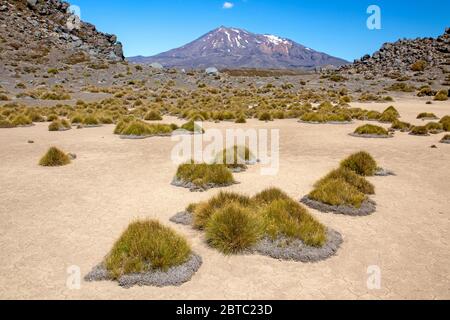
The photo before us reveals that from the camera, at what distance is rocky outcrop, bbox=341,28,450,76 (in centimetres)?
6412

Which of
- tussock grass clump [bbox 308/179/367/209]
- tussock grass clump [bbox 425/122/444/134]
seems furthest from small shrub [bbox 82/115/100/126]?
tussock grass clump [bbox 425/122/444/134]

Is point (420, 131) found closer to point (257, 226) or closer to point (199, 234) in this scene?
point (257, 226)

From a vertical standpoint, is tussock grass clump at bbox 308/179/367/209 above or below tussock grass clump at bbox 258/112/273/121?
below

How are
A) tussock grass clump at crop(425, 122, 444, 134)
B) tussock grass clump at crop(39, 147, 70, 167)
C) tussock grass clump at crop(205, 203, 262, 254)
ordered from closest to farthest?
tussock grass clump at crop(205, 203, 262, 254) → tussock grass clump at crop(39, 147, 70, 167) → tussock grass clump at crop(425, 122, 444, 134)

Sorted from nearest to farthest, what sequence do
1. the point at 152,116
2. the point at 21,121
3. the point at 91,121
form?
the point at 21,121, the point at 91,121, the point at 152,116

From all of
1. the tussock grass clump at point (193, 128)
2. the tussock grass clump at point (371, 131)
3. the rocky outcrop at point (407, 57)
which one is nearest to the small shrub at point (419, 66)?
the rocky outcrop at point (407, 57)

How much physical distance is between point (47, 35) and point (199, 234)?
7184 centimetres

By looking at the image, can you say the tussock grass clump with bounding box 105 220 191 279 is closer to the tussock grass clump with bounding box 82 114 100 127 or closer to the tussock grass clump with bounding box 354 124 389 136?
the tussock grass clump with bounding box 354 124 389 136

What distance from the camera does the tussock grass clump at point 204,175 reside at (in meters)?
11.1

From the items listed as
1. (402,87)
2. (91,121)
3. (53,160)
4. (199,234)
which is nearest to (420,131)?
(199,234)

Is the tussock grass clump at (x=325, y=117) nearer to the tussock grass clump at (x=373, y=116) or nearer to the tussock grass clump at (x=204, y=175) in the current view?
the tussock grass clump at (x=373, y=116)

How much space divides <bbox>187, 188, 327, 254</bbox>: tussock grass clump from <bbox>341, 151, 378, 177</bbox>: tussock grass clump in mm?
5107

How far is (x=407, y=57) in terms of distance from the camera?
2766 inches

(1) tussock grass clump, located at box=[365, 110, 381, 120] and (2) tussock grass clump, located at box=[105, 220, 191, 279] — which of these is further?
(1) tussock grass clump, located at box=[365, 110, 381, 120]
